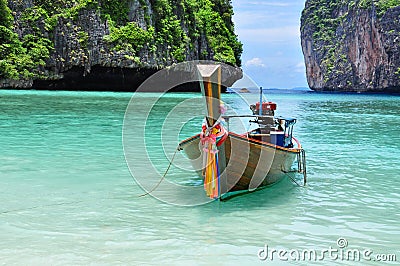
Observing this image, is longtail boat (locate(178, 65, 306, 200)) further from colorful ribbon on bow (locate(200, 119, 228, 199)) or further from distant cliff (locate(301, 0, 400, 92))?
distant cliff (locate(301, 0, 400, 92))

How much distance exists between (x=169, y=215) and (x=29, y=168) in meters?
3.78

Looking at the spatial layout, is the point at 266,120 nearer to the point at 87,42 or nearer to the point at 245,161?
the point at 245,161

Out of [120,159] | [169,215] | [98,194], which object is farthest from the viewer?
[120,159]

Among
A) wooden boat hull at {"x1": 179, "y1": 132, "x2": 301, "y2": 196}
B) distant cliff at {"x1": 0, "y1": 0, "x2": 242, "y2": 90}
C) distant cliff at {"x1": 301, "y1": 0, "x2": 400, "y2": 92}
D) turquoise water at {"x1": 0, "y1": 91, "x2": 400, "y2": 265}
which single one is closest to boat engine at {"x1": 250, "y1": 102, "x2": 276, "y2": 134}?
wooden boat hull at {"x1": 179, "y1": 132, "x2": 301, "y2": 196}

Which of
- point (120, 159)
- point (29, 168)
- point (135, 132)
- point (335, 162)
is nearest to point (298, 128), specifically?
point (135, 132)

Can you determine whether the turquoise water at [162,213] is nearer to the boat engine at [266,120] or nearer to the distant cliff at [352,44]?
the boat engine at [266,120]

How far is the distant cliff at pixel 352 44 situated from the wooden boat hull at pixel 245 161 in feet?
244

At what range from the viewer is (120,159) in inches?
Answer: 422

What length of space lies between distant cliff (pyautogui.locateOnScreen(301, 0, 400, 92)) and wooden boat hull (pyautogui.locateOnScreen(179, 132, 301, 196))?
74271 millimetres

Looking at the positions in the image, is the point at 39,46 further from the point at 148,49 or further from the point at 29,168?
the point at 29,168

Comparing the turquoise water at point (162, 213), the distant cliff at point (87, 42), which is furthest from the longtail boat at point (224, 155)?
the distant cliff at point (87, 42)

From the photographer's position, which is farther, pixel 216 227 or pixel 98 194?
pixel 98 194

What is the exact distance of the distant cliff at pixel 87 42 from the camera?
41.9 metres

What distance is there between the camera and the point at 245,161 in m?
7.29
